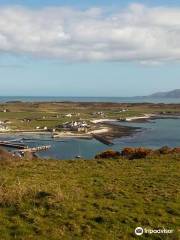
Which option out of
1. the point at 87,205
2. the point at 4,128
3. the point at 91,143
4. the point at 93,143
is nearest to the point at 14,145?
the point at 91,143

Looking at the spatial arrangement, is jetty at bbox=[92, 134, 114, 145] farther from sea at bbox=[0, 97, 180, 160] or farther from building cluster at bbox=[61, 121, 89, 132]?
building cluster at bbox=[61, 121, 89, 132]

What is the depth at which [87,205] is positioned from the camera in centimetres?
1257

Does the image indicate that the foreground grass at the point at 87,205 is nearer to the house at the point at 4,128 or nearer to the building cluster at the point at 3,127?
the house at the point at 4,128

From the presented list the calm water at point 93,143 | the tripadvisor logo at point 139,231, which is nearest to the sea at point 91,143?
the calm water at point 93,143

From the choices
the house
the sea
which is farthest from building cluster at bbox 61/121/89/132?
the house

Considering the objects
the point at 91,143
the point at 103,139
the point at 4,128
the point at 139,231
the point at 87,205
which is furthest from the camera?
the point at 4,128

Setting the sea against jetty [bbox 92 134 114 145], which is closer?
the sea

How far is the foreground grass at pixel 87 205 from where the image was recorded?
10453 millimetres

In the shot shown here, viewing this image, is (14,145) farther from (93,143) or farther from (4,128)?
(4,128)

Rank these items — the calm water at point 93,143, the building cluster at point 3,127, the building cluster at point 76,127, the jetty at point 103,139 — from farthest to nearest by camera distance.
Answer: the building cluster at point 76,127 → the building cluster at point 3,127 → the jetty at point 103,139 → the calm water at point 93,143

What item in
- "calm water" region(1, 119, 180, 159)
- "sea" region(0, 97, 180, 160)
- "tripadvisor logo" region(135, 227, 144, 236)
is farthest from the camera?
"sea" region(0, 97, 180, 160)

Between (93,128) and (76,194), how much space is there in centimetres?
11272

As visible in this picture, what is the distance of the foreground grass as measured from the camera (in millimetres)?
10453

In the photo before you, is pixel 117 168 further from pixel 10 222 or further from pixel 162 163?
pixel 10 222
